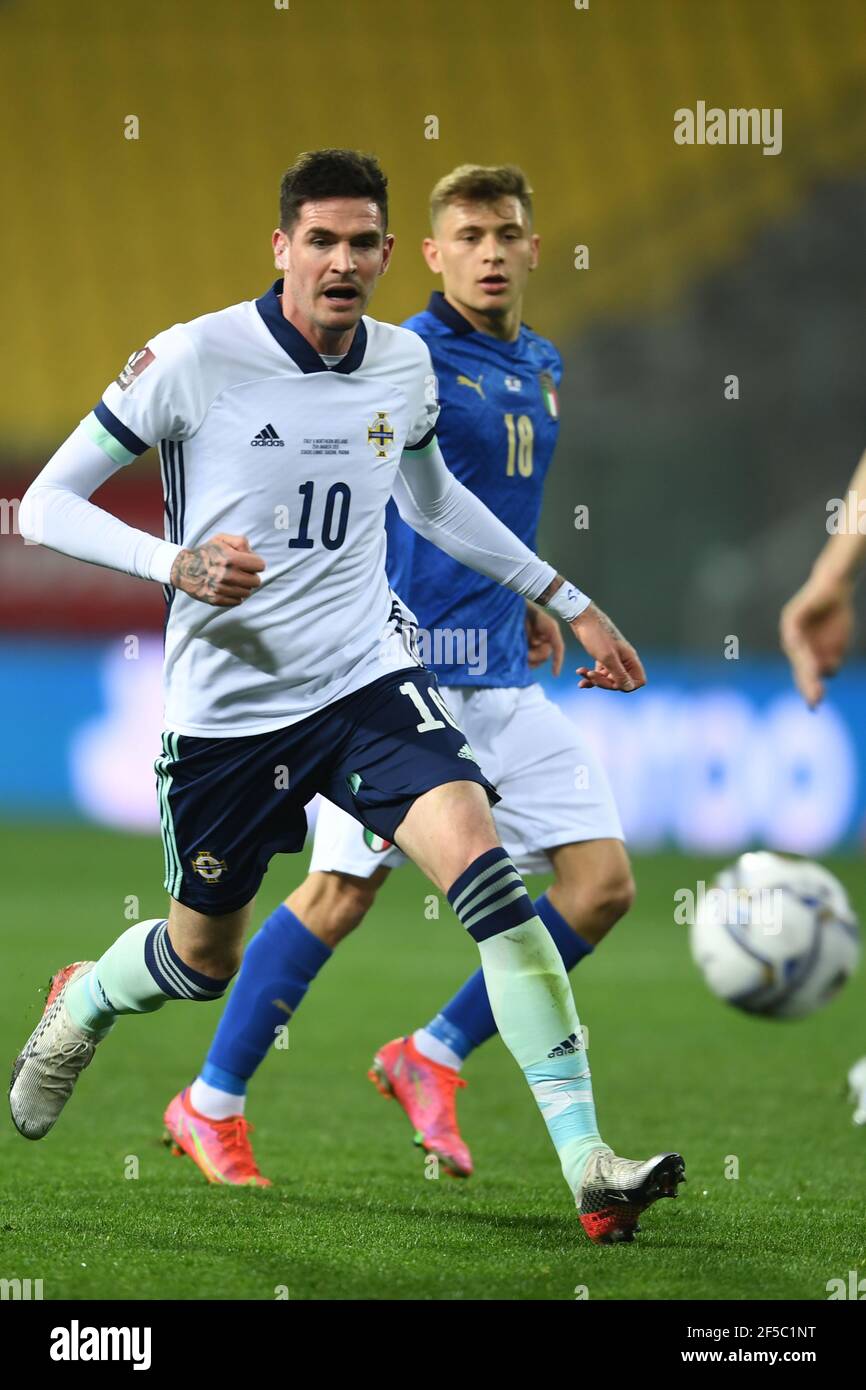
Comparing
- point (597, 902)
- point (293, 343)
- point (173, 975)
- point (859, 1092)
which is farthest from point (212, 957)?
point (859, 1092)

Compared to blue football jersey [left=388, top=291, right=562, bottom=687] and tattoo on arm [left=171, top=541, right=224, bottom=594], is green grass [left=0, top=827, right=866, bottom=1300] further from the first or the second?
blue football jersey [left=388, top=291, right=562, bottom=687]

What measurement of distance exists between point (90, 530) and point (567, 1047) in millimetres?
1400

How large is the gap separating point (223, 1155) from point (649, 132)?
15.6m

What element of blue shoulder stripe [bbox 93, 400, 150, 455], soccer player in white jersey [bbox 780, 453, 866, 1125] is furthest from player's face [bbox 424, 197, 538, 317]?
soccer player in white jersey [bbox 780, 453, 866, 1125]

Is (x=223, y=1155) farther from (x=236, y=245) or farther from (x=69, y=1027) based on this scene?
(x=236, y=245)

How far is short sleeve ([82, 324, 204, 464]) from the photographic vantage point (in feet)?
12.1

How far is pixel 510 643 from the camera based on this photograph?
5.06 meters

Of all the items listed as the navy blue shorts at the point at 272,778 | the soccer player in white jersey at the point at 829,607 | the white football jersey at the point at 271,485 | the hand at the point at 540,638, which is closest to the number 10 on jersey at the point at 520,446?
the hand at the point at 540,638

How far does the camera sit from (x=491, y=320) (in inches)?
198

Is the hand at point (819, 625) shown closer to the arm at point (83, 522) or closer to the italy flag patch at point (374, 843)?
the arm at point (83, 522)

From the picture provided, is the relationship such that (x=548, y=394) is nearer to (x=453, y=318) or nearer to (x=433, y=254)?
(x=453, y=318)

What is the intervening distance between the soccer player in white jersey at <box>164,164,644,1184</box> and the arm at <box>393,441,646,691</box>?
2.03 feet

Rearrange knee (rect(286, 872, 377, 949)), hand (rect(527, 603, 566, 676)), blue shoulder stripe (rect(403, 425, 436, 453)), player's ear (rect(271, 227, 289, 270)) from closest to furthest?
player's ear (rect(271, 227, 289, 270)), blue shoulder stripe (rect(403, 425, 436, 453)), knee (rect(286, 872, 377, 949)), hand (rect(527, 603, 566, 676))

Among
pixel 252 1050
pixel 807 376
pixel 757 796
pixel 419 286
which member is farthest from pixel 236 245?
pixel 252 1050
